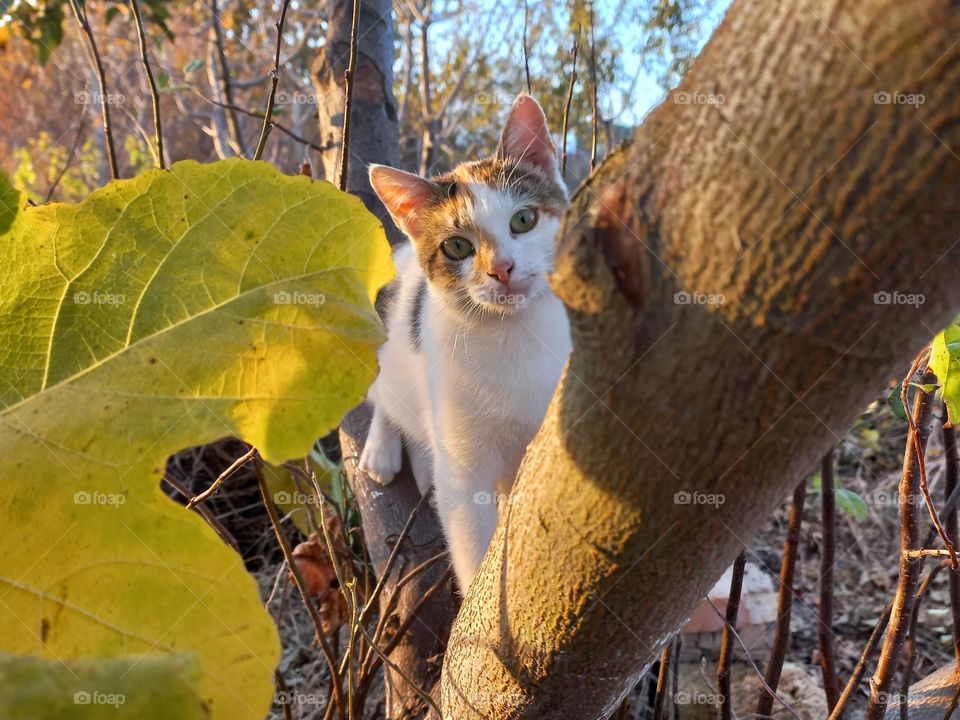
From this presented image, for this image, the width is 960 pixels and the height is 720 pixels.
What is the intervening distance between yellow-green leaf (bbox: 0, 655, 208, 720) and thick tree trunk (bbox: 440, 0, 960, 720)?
0.92 ft

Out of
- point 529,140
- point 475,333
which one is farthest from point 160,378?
point 529,140

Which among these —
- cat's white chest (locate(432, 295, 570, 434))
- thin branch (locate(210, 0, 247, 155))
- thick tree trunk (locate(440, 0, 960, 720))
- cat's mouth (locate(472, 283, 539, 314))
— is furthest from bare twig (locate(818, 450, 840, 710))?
thin branch (locate(210, 0, 247, 155))

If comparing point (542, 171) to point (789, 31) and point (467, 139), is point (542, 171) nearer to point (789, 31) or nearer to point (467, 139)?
point (789, 31)

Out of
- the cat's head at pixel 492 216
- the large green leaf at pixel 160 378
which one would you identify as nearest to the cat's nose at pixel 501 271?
the cat's head at pixel 492 216

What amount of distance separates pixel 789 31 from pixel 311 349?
0.39m

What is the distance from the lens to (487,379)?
4.81ft

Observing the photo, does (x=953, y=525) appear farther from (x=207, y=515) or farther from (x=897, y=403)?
(x=207, y=515)

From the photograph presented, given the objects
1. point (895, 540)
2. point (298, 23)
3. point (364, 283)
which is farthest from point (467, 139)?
point (364, 283)

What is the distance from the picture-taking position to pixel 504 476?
1.53 meters

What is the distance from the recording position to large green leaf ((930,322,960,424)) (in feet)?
2.89

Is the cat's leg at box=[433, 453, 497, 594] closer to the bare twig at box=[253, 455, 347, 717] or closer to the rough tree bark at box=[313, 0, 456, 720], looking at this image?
the rough tree bark at box=[313, 0, 456, 720]

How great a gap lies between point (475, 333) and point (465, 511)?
1.21ft

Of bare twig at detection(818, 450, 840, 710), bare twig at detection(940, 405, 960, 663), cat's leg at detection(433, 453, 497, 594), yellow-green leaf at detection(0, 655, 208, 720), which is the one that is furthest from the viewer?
cat's leg at detection(433, 453, 497, 594)

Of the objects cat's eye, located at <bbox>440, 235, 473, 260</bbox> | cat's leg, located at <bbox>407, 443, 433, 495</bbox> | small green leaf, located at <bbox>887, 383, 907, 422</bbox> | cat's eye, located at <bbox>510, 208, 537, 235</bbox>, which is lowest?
cat's leg, located at <bbox>407, 443, 433, 495</bbox>
